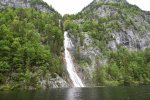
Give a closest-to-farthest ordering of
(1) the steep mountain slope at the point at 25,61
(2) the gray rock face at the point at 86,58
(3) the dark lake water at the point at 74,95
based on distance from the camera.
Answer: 1. (3) the dark lake water at the point at 74,95
2. (1) the steep mountain slope at the point at 25,61
3. (2) the gray rock face at the point at 86,58

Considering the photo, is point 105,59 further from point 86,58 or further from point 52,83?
point 52,83

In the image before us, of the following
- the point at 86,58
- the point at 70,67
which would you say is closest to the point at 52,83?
the point at 70,67

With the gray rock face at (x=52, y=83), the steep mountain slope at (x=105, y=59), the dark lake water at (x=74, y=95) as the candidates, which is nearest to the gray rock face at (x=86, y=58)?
the steep mountain slope at (x=105, y=59)

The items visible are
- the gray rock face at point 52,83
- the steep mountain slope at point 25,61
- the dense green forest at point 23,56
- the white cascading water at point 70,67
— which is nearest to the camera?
the steep mountain slope at point 25,61

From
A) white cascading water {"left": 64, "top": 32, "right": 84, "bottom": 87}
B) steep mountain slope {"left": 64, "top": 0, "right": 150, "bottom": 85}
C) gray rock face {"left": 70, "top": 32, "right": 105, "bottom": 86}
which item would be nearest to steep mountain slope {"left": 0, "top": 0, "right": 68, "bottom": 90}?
white cascading water {"left": 64, "top": 32, "right": 84, "bottom": 87}

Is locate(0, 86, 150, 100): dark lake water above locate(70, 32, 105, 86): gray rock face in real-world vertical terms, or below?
below

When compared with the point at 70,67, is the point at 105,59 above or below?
above

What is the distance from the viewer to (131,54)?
616 ft

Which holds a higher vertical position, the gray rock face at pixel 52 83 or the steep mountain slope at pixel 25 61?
the steep mountain slope at pixel 25 61

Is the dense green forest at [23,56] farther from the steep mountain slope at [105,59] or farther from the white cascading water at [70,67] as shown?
the steep mountain slope at [105,59]

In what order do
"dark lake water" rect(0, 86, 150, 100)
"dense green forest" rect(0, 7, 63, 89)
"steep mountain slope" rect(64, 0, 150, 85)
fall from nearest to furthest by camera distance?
"dark lake water" rect(0, 86, 150, 100)
"dense green forest" rect(0, 7, 63, 89)
"steep mountain slope" rect(64, 0, 150, 85)

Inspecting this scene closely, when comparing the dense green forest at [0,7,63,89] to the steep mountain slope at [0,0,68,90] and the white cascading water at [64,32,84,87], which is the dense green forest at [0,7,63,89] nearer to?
the steep mountain slope at [0,0,68,90]

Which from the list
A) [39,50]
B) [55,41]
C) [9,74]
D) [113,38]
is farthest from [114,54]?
[9,74]

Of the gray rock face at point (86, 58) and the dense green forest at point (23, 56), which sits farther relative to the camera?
the gray rock face at point (86, 58)
